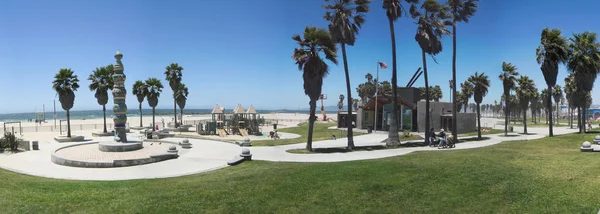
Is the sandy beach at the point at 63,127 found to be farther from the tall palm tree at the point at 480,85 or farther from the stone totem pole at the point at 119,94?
the tall palm tree at the point at 480,85

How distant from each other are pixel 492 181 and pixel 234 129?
32247 mm

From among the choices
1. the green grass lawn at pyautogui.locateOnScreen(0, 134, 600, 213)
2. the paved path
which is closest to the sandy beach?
the paved path

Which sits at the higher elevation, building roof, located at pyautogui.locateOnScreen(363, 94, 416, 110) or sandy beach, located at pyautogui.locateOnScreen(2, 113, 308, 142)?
building roof, located at pyautogui.locateOnScreen(363, 94, 416, 110)

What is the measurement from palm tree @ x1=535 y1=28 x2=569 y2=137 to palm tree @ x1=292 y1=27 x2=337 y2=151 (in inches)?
745

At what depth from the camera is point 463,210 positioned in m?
9.11

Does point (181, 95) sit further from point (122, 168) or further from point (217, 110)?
point (122, 168)

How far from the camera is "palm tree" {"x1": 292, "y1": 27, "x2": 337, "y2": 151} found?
70.8 ft

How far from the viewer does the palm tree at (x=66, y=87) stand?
1303 inches

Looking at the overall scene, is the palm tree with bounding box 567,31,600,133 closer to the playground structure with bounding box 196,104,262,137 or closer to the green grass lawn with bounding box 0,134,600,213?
the green grass lawn with bounding box 0,134,600,213

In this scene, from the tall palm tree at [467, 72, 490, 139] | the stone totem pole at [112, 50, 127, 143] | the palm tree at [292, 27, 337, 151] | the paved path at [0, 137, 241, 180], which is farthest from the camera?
the tall palm tree at [467, 72, 490, 139]

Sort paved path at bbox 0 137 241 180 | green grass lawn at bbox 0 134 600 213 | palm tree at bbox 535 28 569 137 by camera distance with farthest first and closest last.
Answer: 1. palm tree at bbox 535 28 569 137
2. paved path at bbox 0 137 241 180
3. green grass lawn at bbox 0 134 600 213

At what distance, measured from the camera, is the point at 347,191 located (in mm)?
10727

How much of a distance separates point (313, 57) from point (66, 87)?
26.0 metres

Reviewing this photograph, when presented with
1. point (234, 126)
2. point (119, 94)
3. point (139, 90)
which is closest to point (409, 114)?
point (234, 126)
